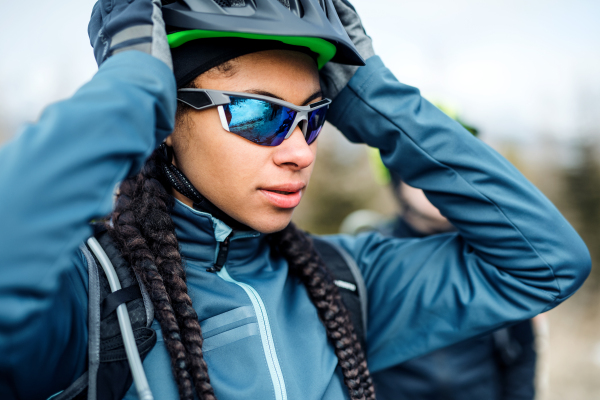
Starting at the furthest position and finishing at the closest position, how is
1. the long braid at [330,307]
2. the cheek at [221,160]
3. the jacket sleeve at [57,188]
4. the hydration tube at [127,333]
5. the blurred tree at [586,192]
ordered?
the blurred tree at [586,192]
the long braid at [330,307]
the cheek at [221,160]
the hydration tube at [127,333]
the jacket sleeve at [57,188]

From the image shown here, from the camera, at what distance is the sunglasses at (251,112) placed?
1.46 meters

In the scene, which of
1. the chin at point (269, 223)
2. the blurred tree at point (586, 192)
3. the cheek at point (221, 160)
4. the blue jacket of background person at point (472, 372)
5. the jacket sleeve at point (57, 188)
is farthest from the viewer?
the blurred tree at point (586, 192)

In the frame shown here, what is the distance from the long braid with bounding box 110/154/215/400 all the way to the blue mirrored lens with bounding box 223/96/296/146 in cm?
44

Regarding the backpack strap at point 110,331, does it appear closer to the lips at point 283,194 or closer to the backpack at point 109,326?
the backpack at point 109,326

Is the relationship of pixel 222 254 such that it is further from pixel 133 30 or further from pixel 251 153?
pixel 133 30

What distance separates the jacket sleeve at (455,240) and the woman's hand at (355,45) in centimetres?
4

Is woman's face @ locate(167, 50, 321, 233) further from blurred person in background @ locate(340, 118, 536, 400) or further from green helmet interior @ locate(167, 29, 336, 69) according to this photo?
blurred person in background @ locate(340, 118, 536, 400)

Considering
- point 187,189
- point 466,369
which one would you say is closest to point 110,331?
point 187,189

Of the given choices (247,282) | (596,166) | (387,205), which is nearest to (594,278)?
(596,166)

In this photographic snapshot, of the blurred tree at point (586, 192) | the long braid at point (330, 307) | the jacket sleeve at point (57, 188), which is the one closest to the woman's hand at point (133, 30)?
the jacket sleeve at point (57, 188)

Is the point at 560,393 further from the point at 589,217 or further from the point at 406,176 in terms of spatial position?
the point at 406,176

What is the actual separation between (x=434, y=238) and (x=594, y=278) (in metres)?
11.0

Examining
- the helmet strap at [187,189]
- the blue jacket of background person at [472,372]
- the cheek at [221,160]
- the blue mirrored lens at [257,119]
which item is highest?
the blue mirrored lens at [257,119]

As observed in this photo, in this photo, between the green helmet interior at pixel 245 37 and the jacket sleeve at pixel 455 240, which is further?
the jacket sleeve at pixel 455 240
